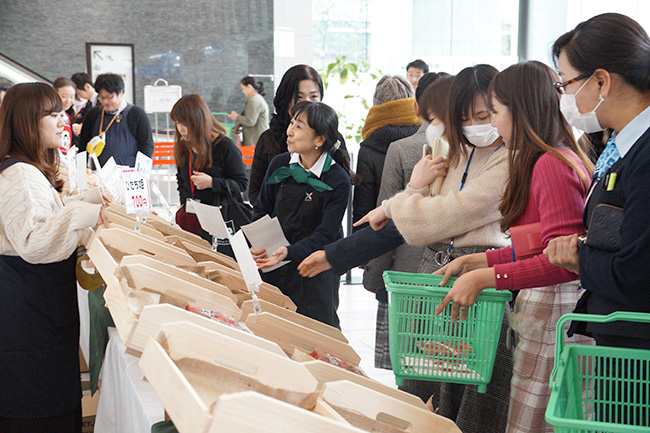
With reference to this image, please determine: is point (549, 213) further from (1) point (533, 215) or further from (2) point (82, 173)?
(2) point (82, 173)

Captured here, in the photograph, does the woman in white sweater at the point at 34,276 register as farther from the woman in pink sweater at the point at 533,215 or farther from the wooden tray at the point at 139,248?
the woman in pink sweater at the point at 533,215

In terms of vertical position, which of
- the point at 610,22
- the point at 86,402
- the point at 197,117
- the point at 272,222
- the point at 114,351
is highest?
the point at 610,22

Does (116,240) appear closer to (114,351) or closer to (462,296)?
(114,351)

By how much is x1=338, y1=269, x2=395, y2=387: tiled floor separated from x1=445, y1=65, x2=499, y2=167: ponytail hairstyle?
2.15 m

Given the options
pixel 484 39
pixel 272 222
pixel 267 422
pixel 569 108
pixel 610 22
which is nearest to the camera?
pixel 267 422

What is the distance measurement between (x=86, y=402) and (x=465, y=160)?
214 centimetres

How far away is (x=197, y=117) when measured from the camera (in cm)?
390

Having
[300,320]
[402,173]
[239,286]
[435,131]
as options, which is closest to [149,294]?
[300,320]

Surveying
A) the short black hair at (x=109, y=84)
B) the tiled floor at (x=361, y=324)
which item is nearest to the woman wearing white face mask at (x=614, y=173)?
the tiled floor at (x=361, y=324)

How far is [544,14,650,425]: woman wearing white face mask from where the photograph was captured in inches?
52.2

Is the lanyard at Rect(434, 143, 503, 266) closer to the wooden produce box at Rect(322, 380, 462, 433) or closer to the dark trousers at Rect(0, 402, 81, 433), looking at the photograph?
the wooden produce box at Rect(322, 380, 462, 433)

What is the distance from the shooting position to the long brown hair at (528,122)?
1.77 m

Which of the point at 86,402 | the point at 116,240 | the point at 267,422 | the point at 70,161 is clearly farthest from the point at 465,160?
the point at 70,161

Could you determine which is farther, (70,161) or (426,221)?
(70,161)
